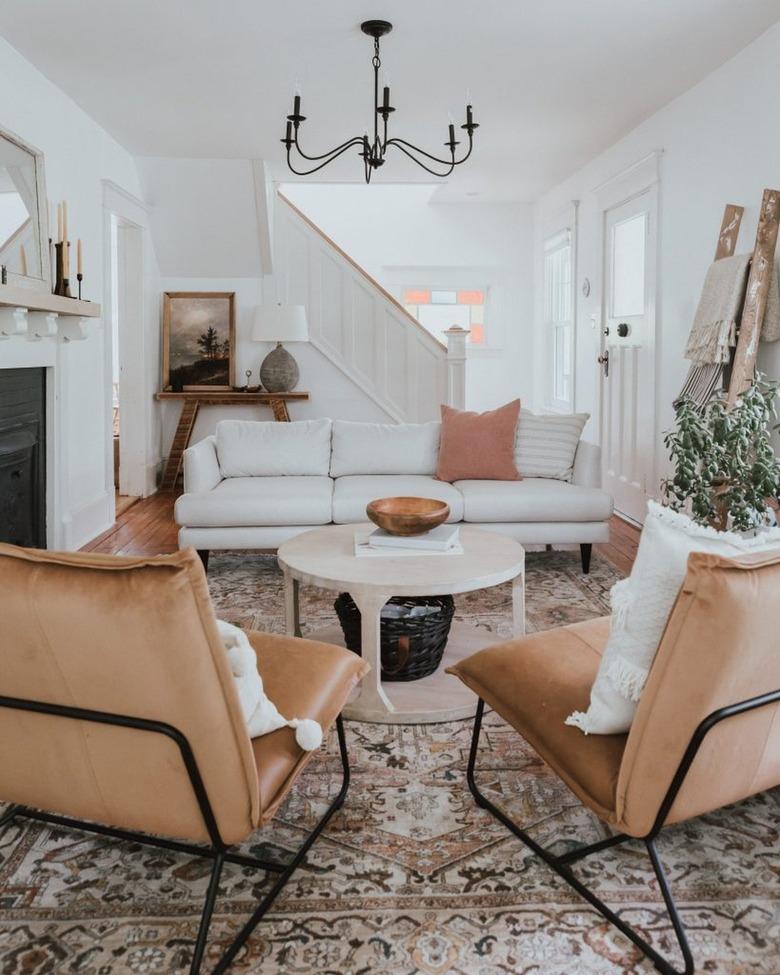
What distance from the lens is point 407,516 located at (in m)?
2.88

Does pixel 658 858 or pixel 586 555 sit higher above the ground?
pixel 586 555

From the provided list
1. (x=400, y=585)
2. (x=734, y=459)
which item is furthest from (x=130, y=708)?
(x=734, y=459)

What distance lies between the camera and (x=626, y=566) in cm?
438

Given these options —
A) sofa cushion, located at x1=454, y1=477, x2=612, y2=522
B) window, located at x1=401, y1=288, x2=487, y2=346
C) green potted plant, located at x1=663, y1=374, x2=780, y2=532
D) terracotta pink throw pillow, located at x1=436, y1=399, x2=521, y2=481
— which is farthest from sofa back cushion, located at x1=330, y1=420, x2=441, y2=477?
window, located at x1=401, y1=288, x2=487, y2=346

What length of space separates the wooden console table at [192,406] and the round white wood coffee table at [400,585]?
3.97m

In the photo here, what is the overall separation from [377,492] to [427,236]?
187 inches

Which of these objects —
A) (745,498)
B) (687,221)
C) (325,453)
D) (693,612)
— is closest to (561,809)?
(693,612)

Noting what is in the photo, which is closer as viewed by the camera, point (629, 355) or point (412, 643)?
point (412, 643)

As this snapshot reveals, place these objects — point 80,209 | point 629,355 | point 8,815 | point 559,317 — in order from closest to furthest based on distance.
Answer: point 8,815, point 80,209, point 629,355, point 559,317

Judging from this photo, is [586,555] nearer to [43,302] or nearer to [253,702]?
[43,302]

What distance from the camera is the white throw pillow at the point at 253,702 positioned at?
1521 mm

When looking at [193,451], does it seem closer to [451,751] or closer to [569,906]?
[451,751]

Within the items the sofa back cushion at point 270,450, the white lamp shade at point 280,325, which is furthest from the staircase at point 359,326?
the sofa back cushion at point 270,450

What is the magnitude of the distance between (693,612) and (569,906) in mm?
742
